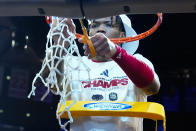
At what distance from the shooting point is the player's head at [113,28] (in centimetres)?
164

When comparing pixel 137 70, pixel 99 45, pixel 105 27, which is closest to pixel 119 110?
pixel 137 70

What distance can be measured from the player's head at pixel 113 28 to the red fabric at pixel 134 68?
1.29 feet

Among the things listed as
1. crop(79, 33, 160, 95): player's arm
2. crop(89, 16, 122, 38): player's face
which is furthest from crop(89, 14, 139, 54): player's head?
crop(79, 33, 160, 95): player's arm

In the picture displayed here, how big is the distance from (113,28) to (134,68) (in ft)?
1.45

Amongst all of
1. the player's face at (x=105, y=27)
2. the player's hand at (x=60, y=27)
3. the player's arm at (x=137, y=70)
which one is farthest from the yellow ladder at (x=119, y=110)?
the player's face at (x=105, y=27)

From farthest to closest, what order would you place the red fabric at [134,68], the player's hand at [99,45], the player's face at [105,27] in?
the player's face at [105,27], the red fabric at [134,68], the player's hand at [99,45]

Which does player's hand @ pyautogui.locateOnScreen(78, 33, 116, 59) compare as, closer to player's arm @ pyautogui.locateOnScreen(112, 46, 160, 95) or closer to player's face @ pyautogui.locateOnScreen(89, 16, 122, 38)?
player's arm @ pyautogui.locateOnScreen(112, 46, 160, 95)

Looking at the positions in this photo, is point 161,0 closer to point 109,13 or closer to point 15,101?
point 109,13

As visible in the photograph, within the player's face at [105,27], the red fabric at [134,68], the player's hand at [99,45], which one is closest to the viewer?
the player's hand at [99,45]

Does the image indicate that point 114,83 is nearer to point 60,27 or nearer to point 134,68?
point 134,68

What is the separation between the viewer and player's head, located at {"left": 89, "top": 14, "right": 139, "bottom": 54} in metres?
1.64

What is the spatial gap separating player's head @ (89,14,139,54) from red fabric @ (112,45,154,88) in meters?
0.39

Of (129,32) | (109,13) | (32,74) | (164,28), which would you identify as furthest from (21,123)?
(109,13)

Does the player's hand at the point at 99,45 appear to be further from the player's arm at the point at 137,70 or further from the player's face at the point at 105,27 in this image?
the player's face at the point at 105,27
